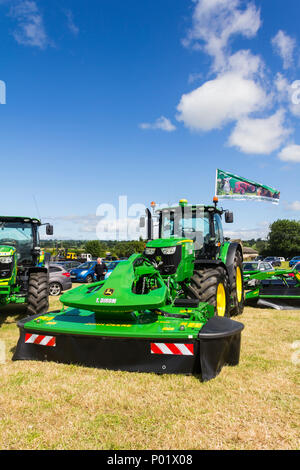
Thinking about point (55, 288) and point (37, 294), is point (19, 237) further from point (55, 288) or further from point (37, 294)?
point (55, 288)

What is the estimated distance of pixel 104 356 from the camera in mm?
4176

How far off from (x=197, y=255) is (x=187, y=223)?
0.76 metres

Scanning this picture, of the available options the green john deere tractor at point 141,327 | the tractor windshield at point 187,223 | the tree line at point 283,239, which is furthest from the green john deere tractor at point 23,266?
the tree line at point 283,239

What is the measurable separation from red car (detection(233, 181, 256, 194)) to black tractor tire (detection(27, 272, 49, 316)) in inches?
311

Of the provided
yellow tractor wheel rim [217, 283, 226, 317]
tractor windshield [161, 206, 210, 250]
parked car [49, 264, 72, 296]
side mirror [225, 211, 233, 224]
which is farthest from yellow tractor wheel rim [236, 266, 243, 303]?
parked car [49, 264, 72, 296]

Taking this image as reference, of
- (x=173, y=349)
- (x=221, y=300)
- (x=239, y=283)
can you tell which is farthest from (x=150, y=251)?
(x=239, y=283)

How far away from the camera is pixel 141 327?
4293mm

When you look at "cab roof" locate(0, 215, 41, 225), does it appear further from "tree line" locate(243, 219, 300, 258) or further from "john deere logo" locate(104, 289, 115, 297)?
"tree line" locate(243, 219, 300, 258)

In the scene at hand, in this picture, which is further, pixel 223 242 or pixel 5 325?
pixel 223 242

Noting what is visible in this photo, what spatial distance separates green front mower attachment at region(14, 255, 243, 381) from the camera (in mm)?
3980
